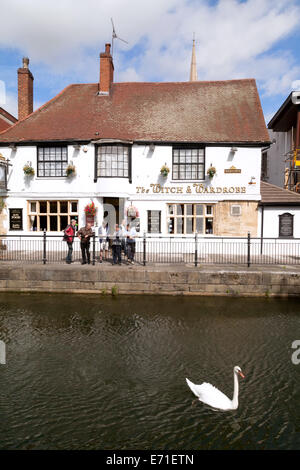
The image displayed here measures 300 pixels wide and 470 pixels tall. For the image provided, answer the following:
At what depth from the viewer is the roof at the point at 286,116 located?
21234 millimetres

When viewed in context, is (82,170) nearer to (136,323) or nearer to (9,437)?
(136,323)

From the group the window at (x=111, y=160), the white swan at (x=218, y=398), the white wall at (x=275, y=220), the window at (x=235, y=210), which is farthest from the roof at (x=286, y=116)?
the white swan at (x=218, y=398)

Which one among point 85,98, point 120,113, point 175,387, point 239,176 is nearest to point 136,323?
point 175,387

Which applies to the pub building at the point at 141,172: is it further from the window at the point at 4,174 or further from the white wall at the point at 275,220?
the white wall at the point at 275,220

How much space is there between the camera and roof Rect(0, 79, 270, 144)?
654 inches

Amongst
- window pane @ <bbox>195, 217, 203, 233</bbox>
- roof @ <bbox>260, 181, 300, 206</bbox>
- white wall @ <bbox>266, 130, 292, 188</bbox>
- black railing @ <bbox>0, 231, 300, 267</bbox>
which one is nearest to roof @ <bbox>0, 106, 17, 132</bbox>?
black railing @ <bbox>0, 231, 300, 267</bbox>

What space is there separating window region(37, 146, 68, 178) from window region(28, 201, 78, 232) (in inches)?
57.9

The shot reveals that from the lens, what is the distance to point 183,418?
16.5ft

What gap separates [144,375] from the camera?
6.22 meters

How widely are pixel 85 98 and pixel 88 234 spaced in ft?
32.6

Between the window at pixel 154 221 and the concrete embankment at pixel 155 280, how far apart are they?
205 inches

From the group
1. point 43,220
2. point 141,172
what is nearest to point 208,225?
point 141,172

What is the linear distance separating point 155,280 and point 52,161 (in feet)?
29.8

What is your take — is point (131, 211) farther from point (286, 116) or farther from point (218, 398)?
point (286, 116)
